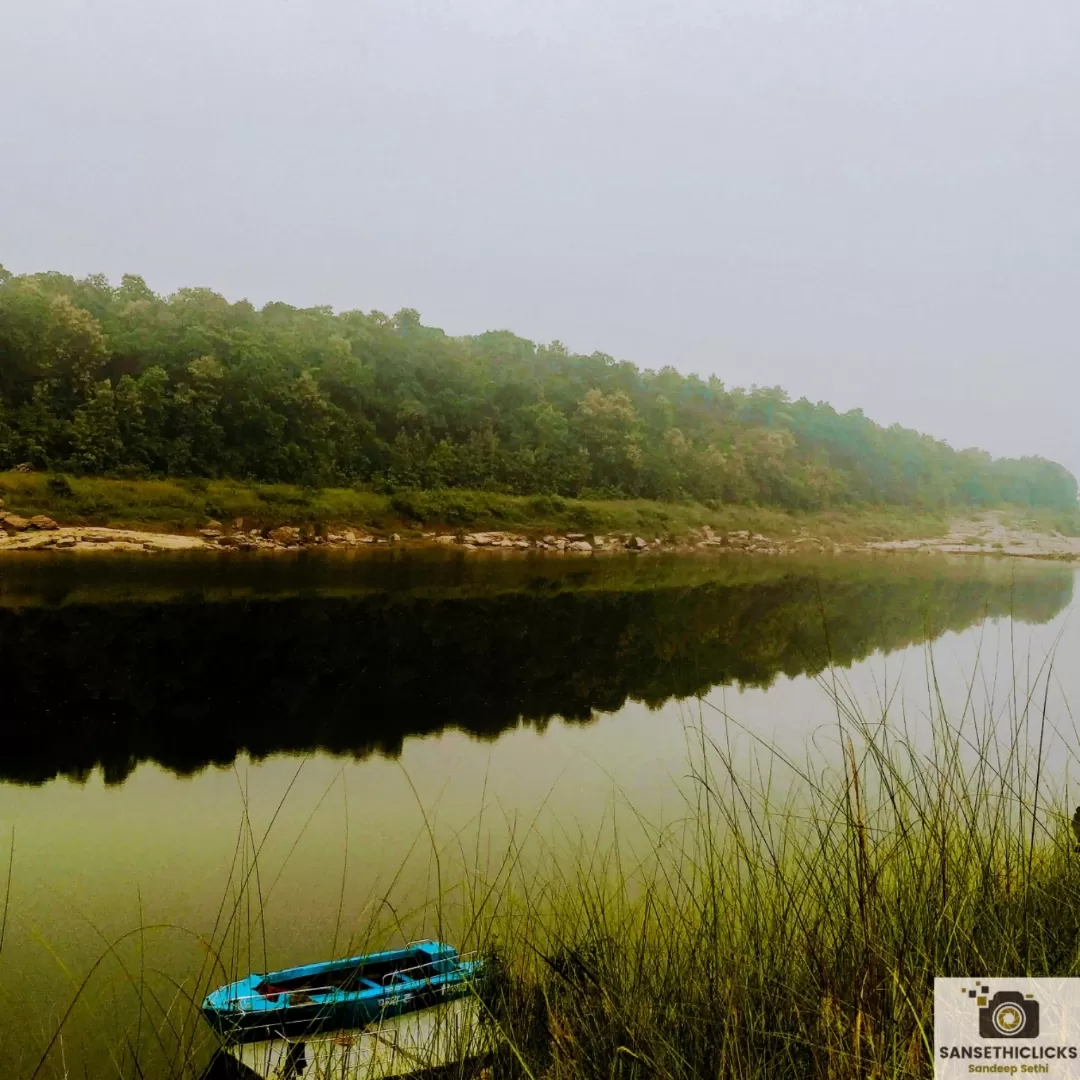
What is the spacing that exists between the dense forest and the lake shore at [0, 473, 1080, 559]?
77.8 inches

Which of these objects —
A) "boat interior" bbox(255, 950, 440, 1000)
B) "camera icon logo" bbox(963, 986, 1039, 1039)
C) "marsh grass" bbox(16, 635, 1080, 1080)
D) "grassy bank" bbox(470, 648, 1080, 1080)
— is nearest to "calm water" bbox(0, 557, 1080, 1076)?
"boat interior" bbox(255, 950, 440, 1000)

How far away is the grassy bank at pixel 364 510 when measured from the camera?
31.7 metres

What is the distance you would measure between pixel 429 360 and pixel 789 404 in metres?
47.1

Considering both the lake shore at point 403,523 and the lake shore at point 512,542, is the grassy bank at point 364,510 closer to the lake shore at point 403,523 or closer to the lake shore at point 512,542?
the lake shore at point 403,523

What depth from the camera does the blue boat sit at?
3574 mm

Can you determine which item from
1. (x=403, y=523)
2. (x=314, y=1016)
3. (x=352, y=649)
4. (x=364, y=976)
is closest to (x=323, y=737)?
(x=352, y=649)

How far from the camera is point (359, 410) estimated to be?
48969mm

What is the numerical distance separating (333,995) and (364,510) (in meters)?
39.6

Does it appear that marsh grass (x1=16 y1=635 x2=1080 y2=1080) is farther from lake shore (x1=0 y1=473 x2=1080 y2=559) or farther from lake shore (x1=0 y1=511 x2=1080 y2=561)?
lake shore (x1=0 y1=473 x2=1080 y2=559)

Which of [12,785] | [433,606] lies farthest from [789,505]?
[12,785]

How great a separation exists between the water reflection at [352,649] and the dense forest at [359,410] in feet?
38.0

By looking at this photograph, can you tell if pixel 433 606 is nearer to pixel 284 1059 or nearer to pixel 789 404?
pixel 284 1059

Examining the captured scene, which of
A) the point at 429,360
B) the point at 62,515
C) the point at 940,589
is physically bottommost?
the point at 940,589

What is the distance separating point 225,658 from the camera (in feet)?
49.2
